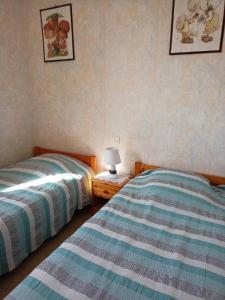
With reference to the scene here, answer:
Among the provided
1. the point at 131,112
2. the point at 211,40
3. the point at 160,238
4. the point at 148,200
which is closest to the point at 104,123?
the point at 131,112

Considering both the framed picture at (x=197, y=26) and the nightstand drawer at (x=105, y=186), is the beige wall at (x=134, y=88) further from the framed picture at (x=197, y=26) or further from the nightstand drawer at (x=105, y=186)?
the nightstand drawer at (x=105, y=186)

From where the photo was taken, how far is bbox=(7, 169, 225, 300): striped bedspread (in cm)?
103

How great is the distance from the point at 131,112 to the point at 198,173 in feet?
3.05

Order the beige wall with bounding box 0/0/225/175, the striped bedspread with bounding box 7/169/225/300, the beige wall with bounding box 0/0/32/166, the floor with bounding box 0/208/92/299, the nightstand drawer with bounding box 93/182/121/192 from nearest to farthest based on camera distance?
the striped bedspread with bounding box 7/169/225/300, the floor with bounding box 0/208/92/299, the beige wall with bounding box 0/0/225/175, the nightstand drawer with bounding box 93/182/121/192, the beige wall with bounding box 0/0/32/166

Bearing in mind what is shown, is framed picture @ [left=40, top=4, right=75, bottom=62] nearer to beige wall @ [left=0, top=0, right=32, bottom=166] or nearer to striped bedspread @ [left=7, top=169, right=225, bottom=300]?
beige wall @ [left=0, top=0, right=32, bottom=166]

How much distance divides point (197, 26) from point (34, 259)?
8.14 ft

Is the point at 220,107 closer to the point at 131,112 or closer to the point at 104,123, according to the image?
the point at 131,112

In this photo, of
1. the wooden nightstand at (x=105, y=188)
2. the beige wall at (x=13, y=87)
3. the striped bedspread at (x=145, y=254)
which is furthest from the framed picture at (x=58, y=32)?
the striped bedspread at (x=145, y=254)

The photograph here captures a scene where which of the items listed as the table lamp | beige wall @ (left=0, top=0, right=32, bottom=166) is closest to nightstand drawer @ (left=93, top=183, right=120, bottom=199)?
the table lamp

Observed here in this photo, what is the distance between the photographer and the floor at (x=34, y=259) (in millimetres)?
1692

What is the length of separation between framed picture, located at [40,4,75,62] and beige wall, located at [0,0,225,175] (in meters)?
Answer: 0.07

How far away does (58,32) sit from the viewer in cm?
248

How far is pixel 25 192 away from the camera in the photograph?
2.03 m

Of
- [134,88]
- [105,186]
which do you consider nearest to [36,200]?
[105,186]
